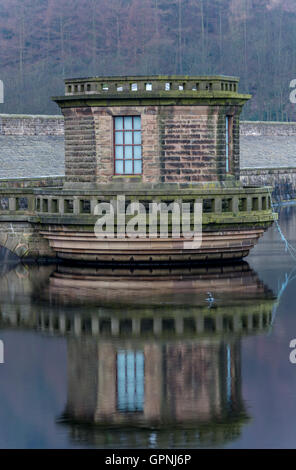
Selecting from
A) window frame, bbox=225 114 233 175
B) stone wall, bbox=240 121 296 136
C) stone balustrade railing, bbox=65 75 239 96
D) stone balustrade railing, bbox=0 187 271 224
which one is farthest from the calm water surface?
stone wall, bbox=240 121 296 136

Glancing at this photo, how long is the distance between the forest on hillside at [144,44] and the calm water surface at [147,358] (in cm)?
10474

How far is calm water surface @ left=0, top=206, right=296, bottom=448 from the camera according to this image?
771 inches

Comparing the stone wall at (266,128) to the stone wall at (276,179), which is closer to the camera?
the stone wall at (276,179)

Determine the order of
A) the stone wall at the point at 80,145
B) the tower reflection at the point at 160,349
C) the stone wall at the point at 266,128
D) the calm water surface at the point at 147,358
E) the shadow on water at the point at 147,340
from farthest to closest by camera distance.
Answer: the stone wall at the point at 266,128
the stone wall at the point at 80,145
the tower reflection at the point at 160,349
the shadow on water at the point at 147,340
the calm water surface at the point at 147,358

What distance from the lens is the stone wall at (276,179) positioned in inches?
2778

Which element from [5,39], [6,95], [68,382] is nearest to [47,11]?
[5,39]

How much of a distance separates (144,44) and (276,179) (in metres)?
79.1

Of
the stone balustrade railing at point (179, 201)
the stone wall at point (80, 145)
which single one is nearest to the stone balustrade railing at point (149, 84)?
the stone wall at point (80, 145)

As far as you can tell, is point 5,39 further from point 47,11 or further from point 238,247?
point 238,247

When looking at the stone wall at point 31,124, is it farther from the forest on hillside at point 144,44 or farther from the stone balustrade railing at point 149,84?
the forest on hillside at point 144,44

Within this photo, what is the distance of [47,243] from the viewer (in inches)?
1460

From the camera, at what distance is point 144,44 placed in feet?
499

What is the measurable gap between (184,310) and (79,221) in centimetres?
647

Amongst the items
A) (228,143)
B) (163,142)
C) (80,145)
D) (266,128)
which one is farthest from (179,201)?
(266,128)
